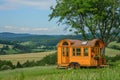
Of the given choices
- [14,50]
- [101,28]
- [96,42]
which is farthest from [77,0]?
[14,50]

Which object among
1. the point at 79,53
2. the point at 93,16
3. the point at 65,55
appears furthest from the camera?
the point at 93,16

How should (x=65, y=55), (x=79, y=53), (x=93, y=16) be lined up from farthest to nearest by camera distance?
(x=93, y=16), (x=65, y=55), (x=79, y=53)

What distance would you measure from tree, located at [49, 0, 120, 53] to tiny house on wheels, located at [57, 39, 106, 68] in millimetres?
12606

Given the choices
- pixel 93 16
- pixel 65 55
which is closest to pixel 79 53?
pixel 65 55

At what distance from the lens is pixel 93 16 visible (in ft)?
164

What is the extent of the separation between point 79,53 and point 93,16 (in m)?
14.5

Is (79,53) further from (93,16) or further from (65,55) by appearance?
(93,16)

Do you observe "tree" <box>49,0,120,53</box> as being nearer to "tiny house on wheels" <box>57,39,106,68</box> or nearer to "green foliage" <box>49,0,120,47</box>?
"green foliage" <box>49,0,120,47</box>

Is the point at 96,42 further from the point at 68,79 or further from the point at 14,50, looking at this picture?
the point at 14,50

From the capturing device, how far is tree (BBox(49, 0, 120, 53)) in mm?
49875

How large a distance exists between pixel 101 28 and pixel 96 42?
14820mm

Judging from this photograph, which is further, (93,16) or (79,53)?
(93,16)

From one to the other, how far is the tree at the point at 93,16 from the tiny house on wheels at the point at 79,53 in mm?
12606

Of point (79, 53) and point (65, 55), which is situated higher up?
point (79, 53)
